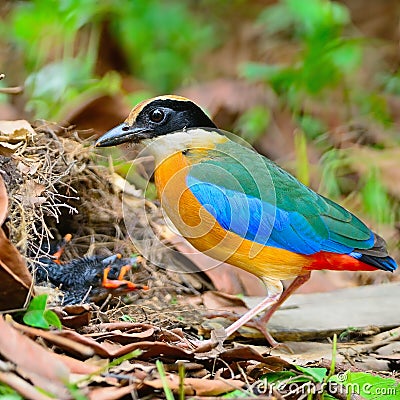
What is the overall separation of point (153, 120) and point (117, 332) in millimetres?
1411

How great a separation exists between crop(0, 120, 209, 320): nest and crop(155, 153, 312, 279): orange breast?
570 millimetres

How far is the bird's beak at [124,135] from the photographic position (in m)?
4.07

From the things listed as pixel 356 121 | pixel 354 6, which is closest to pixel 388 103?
pixel 356 121

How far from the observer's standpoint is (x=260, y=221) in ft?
12.6

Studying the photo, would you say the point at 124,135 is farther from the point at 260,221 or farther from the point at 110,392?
the point at 110,392

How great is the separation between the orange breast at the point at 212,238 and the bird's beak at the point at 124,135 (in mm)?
238

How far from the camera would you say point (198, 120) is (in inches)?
164

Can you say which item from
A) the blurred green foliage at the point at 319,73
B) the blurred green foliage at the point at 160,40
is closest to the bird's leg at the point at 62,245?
the blurred green foliage at the point at 319,73

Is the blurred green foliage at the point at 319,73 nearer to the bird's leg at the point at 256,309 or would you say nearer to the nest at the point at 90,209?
the nest at the point at 90,209

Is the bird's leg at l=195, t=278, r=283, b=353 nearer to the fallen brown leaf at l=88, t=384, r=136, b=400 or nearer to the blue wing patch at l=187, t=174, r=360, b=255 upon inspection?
the blue wing patch at l=187, t=174, r=360, b=255

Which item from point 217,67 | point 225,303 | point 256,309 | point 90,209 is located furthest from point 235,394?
point 217,67

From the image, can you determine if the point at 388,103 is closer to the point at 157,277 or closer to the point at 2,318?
the point at 157,277

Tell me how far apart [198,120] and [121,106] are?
7.73 feet

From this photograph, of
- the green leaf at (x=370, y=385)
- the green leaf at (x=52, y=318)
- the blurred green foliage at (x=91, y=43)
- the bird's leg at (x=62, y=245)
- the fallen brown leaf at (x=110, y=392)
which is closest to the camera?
the fallen brown leaf at (x=110, y=392)
